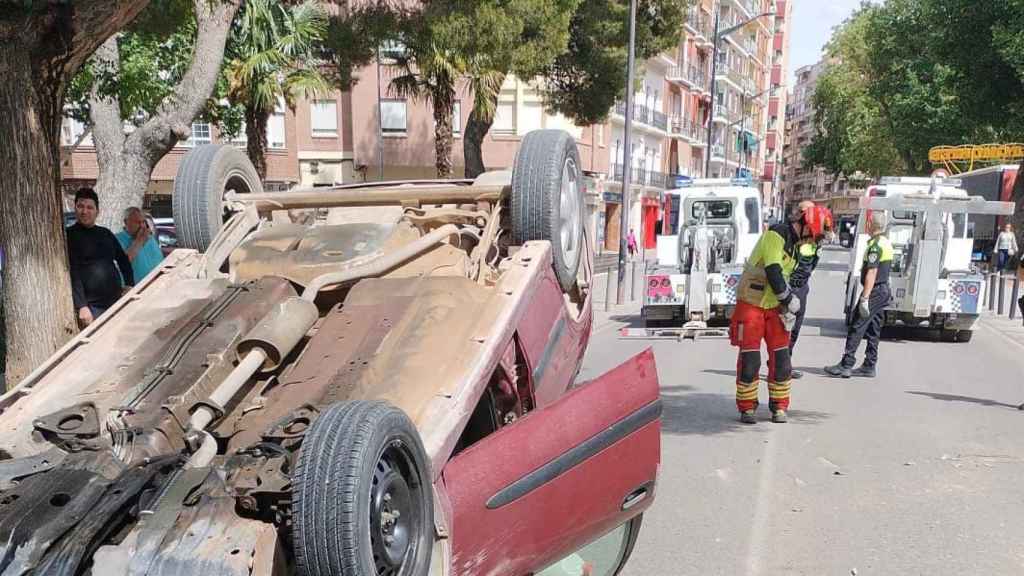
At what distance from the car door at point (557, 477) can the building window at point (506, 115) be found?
99.4ft

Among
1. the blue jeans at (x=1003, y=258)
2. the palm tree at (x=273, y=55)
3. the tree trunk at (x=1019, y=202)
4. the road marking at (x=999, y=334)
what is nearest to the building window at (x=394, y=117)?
the palm tree at (x=273, y=55)

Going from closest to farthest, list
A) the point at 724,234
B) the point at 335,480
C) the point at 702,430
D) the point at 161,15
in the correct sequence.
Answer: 1. the point at 335,480
2. the point at 702,430
3. the point at 161,15
4. the point at 724,234

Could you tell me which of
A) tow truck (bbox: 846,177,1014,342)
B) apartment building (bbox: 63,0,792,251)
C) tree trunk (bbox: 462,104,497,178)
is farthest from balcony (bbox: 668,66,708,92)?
tow truck (bbox: 846,177,1014,342)

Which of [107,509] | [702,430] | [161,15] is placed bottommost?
[702,430]

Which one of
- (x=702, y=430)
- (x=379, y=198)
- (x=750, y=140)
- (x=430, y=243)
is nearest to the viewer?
(x=430, y=243)

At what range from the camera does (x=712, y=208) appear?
44.0 ft

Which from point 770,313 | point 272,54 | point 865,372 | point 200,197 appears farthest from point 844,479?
point 272,54

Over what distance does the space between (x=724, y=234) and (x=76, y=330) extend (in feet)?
32.7

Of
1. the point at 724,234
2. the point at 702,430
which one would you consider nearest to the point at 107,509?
the point at 702,430

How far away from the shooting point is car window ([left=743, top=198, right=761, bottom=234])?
43.3ft

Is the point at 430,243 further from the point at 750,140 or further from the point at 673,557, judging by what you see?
the point at 750,140

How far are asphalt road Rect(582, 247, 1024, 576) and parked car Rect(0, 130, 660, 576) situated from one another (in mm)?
956

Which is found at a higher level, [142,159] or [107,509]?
[142,159]

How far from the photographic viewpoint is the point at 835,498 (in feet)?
16.4
